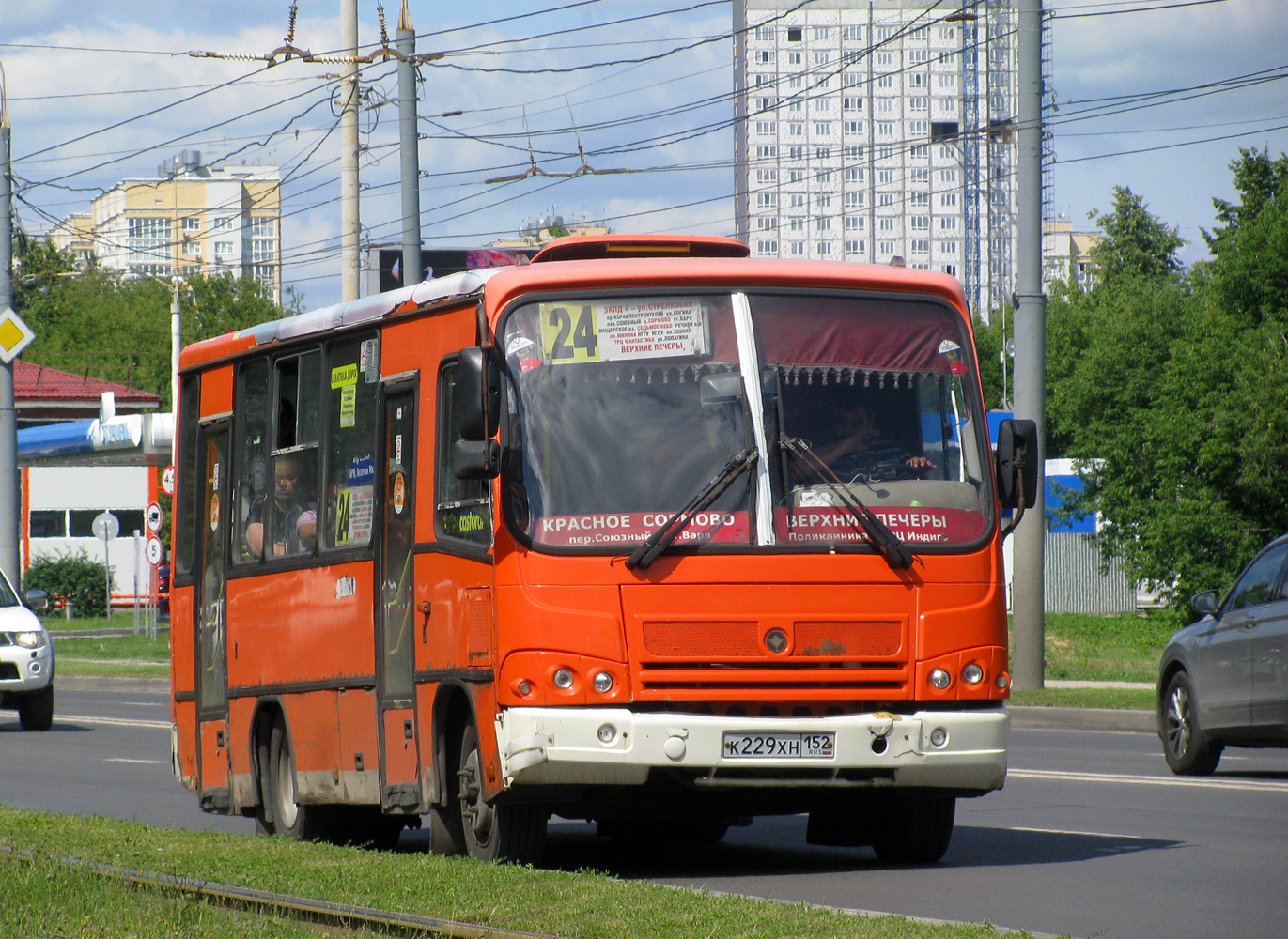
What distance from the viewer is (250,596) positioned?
11.9 m

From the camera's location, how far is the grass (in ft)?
22.8

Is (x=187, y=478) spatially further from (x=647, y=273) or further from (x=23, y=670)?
(x=23, y=670)

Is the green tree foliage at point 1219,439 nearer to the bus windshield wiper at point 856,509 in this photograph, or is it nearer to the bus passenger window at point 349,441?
the bus passenger window at point 349,441

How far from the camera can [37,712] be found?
75.6 feet

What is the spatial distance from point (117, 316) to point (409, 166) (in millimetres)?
79331

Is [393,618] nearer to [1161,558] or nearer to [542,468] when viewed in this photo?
[542,468]

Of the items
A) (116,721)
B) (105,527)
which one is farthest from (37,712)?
(105,527)

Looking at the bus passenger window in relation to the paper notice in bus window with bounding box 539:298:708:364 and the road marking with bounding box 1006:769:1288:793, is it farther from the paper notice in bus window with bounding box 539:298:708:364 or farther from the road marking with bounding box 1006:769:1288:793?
the road marking with bounding box 1006:769:1288:793

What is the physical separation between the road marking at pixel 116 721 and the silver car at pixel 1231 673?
12.1 meters

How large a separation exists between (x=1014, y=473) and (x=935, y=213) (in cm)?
18446

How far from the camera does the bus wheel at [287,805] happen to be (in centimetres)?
Result: 1138

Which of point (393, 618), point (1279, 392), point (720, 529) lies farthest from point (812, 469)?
point (1279, 392)

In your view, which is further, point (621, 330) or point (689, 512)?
point (621, 330)

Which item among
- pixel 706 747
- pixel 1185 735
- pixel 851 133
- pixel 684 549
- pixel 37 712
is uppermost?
pixel 851 133
